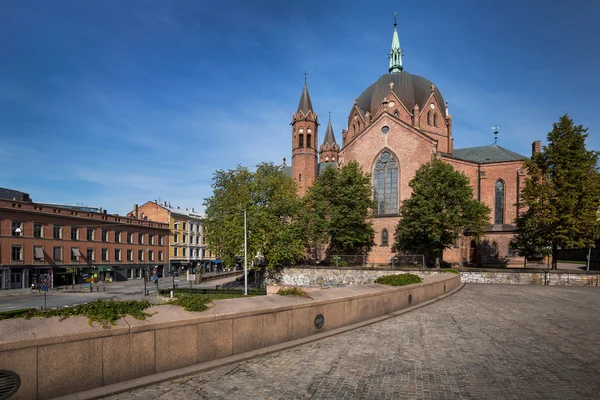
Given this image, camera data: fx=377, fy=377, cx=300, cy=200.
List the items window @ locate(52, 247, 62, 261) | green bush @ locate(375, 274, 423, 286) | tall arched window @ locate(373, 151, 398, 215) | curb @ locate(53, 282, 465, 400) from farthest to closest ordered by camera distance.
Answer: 1. tall arched window @ locate(373, 151, 398, 215)
2. window @ locate(52, 247, 62, 261)
3. green bush @ locate(375, 274, 423, 286)
4. curb @ locate(53, 282, 465, 400)

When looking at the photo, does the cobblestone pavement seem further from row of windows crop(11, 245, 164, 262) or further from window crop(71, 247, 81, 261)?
window crop(71, 247, 81, 261)

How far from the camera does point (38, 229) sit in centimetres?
4303

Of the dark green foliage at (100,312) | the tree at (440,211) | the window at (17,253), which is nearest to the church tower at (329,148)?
the tree at (440,211)

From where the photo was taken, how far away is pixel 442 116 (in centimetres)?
5734

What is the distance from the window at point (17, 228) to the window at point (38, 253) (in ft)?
7.70

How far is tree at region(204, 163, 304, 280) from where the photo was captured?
121 feet

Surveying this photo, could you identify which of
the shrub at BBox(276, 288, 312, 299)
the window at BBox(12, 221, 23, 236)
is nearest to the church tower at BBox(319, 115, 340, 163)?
the window at BBox(12, 221, 23, 236)

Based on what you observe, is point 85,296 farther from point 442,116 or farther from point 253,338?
point 442,116

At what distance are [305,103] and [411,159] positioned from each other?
67.5ft

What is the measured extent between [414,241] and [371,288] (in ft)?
94.3

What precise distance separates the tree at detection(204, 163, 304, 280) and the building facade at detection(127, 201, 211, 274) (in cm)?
2224

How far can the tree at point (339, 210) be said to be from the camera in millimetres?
41250

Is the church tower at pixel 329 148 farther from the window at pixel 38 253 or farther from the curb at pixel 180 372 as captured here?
the curb at pixel 180 372

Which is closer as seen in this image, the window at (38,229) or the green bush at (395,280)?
the green bush at (395,280)
